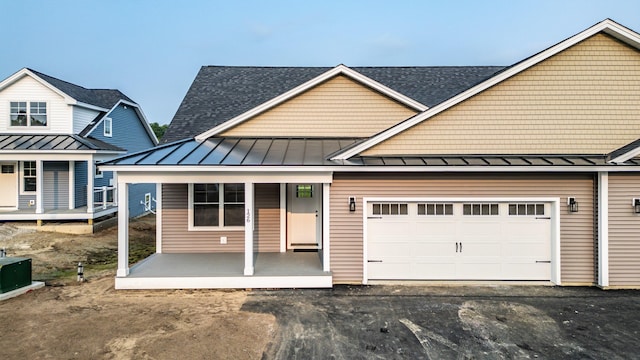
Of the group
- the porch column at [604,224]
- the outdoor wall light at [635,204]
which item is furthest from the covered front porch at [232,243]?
the outdoor wall light at [635,204]

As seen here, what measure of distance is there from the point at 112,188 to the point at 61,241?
481cm

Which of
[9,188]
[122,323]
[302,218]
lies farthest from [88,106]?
[122,323]

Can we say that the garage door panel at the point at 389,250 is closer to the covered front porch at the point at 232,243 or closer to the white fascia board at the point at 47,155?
the covered front porch at the point at 232,243

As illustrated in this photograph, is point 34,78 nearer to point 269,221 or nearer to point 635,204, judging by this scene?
point 269,221

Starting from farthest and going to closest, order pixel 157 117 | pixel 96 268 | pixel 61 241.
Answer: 1. pixel 157 117
2. pixel 61 241
3. pixel 96 268

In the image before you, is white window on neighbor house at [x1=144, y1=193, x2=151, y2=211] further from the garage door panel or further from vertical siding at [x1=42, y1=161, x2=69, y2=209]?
the garage door panel

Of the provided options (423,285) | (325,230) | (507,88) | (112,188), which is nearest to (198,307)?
(325,230)

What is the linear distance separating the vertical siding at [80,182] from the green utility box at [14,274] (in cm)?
966

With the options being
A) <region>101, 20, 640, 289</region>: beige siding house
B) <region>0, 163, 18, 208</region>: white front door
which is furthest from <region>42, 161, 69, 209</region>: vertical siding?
<region>101, 20, 640, 289</region>: beige siding house

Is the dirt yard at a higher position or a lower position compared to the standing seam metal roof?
lower

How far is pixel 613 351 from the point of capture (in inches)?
214

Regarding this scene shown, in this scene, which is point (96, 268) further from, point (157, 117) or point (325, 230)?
point (157, 117)

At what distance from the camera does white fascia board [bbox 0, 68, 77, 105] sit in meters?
16.0

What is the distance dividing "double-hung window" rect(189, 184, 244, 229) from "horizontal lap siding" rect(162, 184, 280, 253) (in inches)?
8.8
